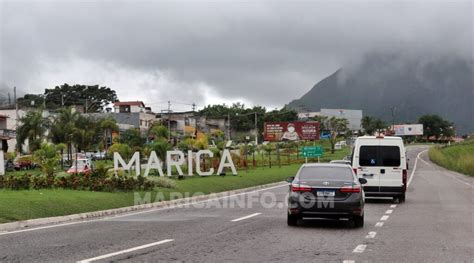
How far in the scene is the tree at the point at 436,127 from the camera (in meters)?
179

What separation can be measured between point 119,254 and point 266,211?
939 centimetres

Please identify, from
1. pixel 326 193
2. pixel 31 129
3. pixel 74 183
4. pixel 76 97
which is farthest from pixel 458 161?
pixel 76 97

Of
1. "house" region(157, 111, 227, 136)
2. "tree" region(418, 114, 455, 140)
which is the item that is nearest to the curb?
"house" region(157, 111, 227, 136)

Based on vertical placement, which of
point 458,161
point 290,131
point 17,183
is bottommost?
point 458,161

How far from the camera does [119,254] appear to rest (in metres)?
10.4

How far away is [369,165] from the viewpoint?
23.3 metres

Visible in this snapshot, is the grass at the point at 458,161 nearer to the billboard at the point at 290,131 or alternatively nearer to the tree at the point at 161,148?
the billboard at the point at 290,131

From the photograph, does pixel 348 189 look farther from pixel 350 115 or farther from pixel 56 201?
pixel 350 115

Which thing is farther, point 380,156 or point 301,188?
point 380,156

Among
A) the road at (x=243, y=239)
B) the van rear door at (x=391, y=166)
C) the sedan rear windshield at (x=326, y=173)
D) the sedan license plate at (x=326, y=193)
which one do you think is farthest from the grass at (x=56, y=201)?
the van rear door at (x=391, y=166)

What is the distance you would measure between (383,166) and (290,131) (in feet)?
190

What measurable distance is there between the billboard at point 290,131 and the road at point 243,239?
61.3 meters

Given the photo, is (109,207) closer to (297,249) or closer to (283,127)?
(297,249)

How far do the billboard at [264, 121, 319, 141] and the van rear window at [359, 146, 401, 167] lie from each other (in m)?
56.8
